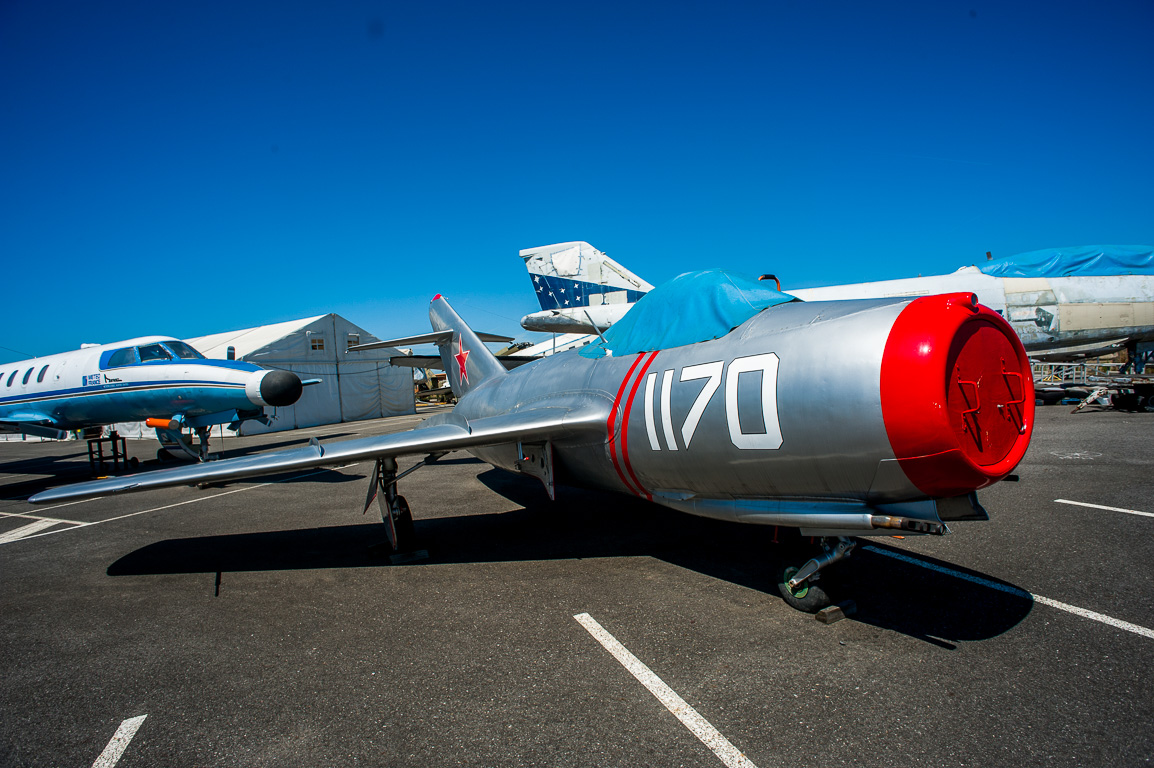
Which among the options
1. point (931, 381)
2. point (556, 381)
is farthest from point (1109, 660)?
point (556, 381)

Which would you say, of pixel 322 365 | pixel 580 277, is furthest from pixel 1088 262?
pixel 322 365

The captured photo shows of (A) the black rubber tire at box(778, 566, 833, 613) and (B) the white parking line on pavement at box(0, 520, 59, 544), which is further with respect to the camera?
(B) the white parking line on pavement at box(0, 520, 59, 544)

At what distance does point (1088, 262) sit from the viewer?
65.1 ft

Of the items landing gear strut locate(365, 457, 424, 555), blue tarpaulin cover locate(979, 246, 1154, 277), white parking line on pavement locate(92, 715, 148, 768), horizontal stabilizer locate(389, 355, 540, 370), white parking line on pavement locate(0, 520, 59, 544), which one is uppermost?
blue tarpaulin cover locate(979, 246, 1154, 277)

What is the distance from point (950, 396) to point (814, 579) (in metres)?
1.62

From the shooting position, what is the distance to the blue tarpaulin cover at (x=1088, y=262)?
1973cm

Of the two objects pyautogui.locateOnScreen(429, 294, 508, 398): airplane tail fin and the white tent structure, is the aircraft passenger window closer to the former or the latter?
pyautogui.locateOnScreen(429, 294, 508, 398): airplane tail fin

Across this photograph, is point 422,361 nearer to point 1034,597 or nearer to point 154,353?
point 154,353

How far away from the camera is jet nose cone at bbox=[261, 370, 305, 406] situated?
12117 mm

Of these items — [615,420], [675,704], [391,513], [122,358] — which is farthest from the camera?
[122,358]

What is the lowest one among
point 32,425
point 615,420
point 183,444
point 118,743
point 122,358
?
point 118,743

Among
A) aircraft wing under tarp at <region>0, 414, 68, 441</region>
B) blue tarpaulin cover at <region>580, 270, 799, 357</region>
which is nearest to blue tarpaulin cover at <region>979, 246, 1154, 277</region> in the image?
blue tarpaulin cover at <region>580, 270, 799, 357</region>

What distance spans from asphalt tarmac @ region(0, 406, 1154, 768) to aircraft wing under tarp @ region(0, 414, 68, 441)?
27.8ft

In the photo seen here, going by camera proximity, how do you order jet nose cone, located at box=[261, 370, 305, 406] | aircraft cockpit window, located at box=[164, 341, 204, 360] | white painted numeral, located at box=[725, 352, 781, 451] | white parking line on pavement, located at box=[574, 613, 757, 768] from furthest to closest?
1. aircraft cockpit window, located at box=[164, 341, 204, 360]
2. jet nose cone, located at box=[261, 370, 305, 406]
3. white painted numeral, located at box=[725, 352, 781, 451]
4. white parking line on pavement, located at box=[574, 613, 757, 768]
